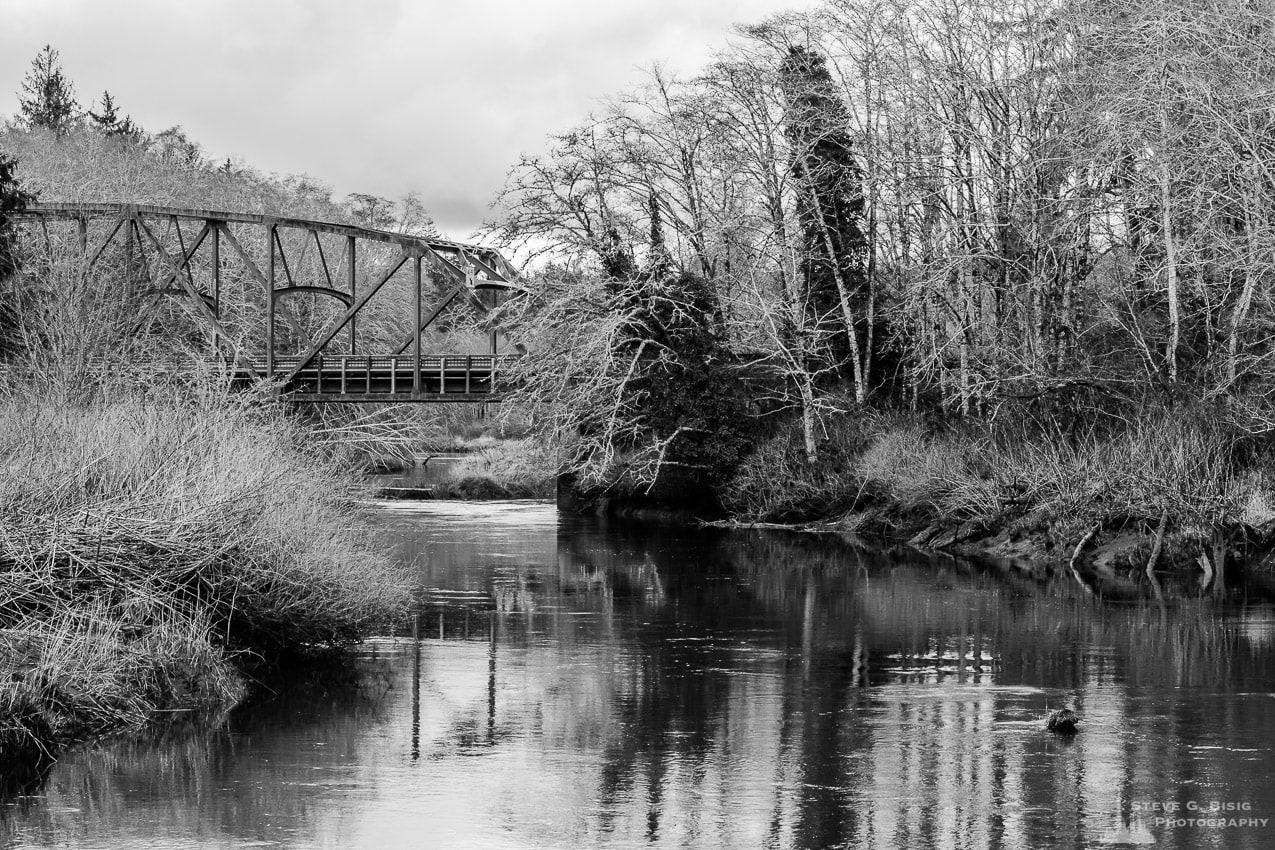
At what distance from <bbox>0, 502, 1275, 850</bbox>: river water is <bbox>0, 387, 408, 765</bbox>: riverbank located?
0.66 meters

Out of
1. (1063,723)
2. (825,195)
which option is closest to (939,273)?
(825,195)

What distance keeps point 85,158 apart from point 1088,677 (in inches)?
2874

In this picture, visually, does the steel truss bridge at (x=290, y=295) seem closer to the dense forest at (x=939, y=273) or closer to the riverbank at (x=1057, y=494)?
the dense forest at (x=939, y=273)

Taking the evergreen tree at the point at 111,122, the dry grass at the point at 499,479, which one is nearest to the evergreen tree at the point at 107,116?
the evergreen tree at the point at 111,122

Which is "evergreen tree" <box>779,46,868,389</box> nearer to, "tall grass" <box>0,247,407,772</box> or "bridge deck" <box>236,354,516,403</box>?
"bridge deck" <box>236,354,516,403</box>

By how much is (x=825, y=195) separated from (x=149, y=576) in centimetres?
3189

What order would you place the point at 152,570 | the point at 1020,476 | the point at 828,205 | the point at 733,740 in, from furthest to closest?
the point at 828,205
the point at 1020,476
the point at 152,570
the point at 733,740

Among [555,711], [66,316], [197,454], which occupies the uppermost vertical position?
[66,316]

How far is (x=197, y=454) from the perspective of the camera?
20578 mm

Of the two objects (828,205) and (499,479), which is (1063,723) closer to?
(828,205)

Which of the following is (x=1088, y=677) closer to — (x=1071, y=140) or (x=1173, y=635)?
(x=1173, y=635)

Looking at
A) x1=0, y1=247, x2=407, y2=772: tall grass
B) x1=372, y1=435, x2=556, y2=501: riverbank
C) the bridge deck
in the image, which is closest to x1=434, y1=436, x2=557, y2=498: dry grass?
x1=372, y1=435, x2=556, y2=501: riverbank

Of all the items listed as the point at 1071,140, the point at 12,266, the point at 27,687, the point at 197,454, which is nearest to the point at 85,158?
the point at 12,266

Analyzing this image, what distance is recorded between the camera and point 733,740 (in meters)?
16.3
